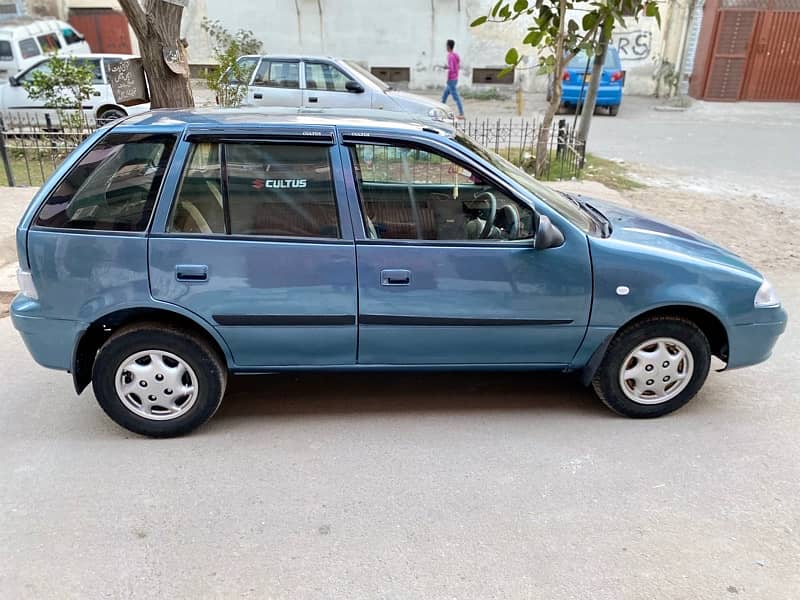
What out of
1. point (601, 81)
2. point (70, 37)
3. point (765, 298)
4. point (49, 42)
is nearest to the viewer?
point (765, 298)

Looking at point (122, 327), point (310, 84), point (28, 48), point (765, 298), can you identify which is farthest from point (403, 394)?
point (28, 48)

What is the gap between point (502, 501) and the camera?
289 cm

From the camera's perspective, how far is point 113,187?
323 cm

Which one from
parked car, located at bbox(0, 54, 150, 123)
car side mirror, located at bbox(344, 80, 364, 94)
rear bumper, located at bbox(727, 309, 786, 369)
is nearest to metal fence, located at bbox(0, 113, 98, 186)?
parked car, located at bbox(0, 54, 150, 123)

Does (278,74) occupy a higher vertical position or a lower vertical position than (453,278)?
higher

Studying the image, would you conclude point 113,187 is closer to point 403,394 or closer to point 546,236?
point 403,394

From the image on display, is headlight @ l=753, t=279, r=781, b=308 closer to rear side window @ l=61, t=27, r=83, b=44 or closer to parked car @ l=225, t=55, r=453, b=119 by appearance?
parked car @ l=225, t=55, r=453, b=119

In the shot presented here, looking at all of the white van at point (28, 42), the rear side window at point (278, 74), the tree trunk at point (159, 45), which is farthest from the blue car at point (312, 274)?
the white van at point (28, 42)

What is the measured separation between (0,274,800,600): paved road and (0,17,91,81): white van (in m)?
12.8

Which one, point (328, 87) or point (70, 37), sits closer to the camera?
point (328, 87)

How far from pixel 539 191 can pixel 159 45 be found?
3989mm

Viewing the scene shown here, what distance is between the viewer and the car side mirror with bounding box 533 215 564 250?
3.13m

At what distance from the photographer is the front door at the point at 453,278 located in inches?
127

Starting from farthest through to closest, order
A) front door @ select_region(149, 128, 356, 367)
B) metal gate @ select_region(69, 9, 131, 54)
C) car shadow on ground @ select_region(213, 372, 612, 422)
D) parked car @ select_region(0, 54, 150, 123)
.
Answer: metal gate @ select_region(69, 9, 131, 54) → parked car @ select_region(0, 54, 150, 123) → car shadow on ground @ select_region(213, 372, 612, 422) → front door @ select_region(149, 128, 356, 367)
